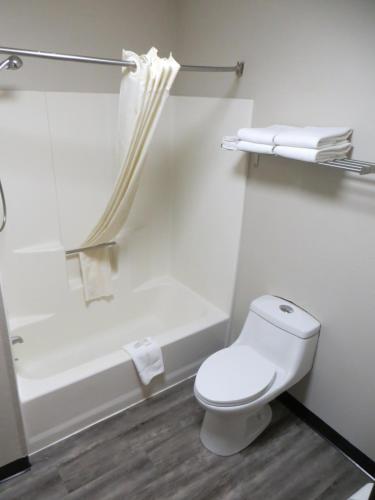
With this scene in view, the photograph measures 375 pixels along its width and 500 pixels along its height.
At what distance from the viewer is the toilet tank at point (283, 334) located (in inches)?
71.6

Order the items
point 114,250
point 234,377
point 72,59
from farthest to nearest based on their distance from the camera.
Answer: point 114,250, point 234,377, point 72,59

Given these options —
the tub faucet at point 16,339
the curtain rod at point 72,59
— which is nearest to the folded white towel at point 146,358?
the tub faucet at point 16,339

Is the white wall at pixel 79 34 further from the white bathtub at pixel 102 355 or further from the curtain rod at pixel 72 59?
the white bathtub at pixel 102 355

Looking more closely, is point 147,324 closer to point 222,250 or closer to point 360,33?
point 222,250

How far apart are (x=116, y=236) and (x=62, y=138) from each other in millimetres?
733

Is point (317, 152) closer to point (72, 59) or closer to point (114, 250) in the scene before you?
point (72, 59)

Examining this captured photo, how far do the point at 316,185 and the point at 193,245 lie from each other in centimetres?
108

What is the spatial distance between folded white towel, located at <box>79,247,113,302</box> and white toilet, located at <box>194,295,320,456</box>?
969 millimetres

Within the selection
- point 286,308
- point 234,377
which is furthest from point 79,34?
point 234,377

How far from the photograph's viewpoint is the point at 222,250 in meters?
2.33

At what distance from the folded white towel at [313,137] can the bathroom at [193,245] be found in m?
0.08

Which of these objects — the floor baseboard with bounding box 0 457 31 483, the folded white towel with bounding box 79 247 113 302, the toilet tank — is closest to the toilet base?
the toilet tank

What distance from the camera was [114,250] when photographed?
252cm

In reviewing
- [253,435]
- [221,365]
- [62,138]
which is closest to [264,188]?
[221,365]
